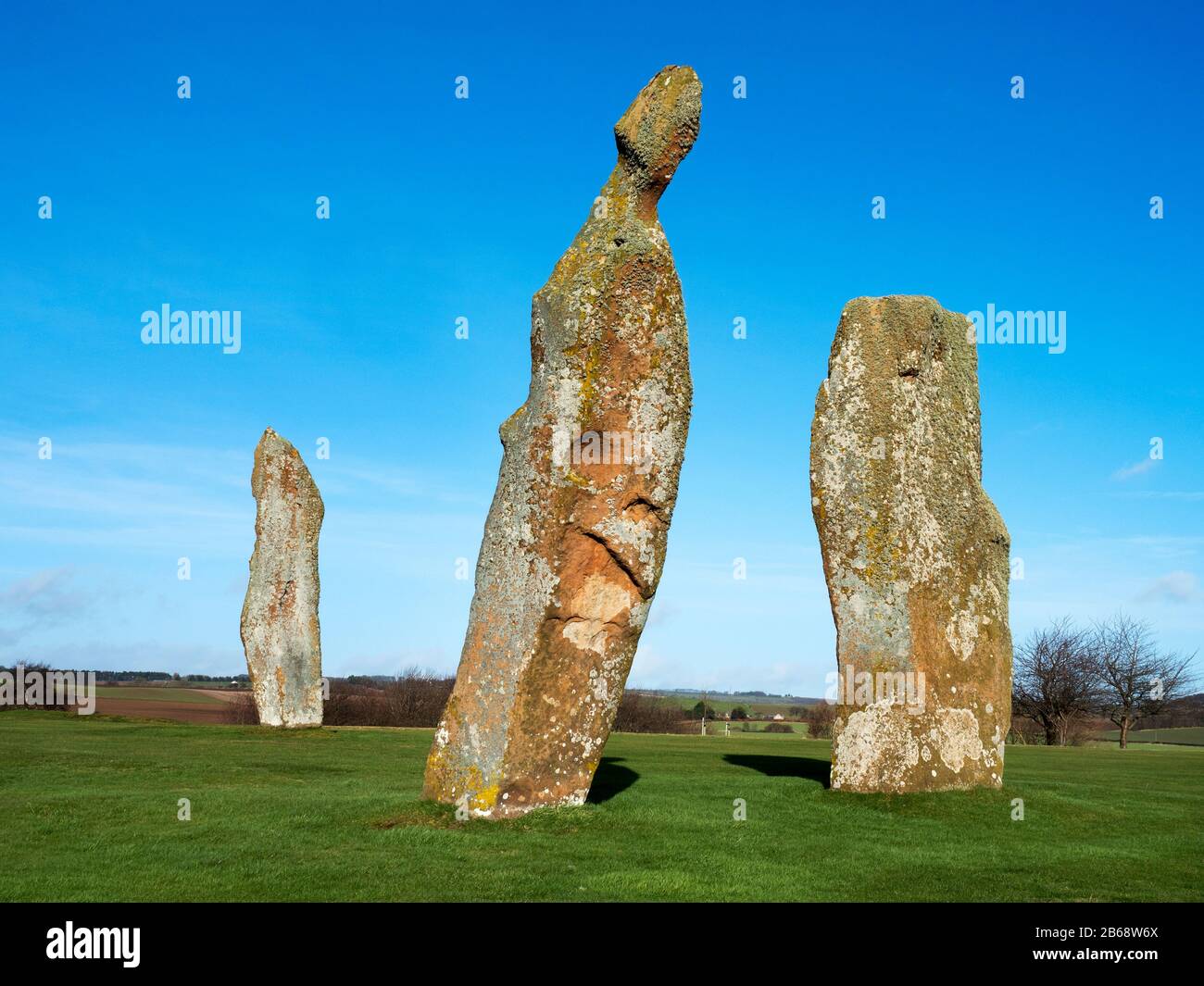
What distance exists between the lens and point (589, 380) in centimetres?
1149

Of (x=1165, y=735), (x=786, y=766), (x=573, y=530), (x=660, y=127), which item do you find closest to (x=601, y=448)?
(x=573, y=530)

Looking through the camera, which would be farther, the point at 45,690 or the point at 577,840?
the point at 45,690

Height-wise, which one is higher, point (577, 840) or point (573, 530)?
point (573, 530)

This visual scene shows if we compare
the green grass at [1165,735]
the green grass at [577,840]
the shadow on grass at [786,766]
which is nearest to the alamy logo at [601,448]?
the green grass at [577,840]

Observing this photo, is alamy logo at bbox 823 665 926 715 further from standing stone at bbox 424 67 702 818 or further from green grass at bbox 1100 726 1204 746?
green grass at bbox 1100 726 1204 746

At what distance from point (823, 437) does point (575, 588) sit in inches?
198

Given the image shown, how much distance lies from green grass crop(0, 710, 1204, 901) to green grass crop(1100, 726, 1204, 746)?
4061cm

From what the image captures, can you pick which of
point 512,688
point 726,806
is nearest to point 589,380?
point 512,688

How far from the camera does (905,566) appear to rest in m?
14.4

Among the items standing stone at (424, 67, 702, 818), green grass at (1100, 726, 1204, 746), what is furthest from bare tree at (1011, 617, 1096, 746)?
standing stone at (424, 67, 702, 818)
